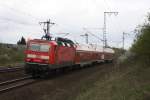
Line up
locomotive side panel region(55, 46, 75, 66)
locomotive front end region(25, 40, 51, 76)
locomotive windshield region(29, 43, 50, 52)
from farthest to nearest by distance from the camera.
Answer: locomotive side panel region(55, 46, 75, 66)
locomotive windshield region(29, 43, 50, 52)
locomotive front end region(25, 40, 51, 76)

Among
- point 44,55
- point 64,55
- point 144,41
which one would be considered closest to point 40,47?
point 44,55

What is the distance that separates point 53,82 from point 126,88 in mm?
7535

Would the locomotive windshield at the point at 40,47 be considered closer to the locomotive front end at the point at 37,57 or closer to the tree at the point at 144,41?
the locomotive front end at the point at 37,57

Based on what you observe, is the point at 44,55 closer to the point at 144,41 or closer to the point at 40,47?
the point at 40,47

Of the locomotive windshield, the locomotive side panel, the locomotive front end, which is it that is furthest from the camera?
the locomotive side panel

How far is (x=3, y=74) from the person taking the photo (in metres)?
24.3

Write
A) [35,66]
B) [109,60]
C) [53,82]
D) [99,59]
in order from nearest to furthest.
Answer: [53,82], [35,66], [99,59], [109,60]

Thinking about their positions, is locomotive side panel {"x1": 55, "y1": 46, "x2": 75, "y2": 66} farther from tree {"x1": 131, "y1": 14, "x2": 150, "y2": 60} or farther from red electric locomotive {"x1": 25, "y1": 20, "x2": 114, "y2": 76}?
tree {"x1": 131, "y1": 14, "x2": 150, "y2": 60}

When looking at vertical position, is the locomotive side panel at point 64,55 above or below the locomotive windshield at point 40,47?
below

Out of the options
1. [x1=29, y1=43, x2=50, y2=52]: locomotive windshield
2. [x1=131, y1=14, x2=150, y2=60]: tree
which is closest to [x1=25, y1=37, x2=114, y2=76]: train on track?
[x1=29, y1=43, x2=50, y2=52]: locomotive windshield

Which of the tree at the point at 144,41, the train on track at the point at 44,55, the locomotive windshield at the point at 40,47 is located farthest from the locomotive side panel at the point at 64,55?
the tree at the point at 144,41

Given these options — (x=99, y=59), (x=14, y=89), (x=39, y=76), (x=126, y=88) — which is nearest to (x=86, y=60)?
(x=99, y=59)

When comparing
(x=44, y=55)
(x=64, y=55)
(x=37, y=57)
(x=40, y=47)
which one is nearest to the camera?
(x=44, y=55)

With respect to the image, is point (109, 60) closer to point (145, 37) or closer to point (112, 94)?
point (145, 37)
